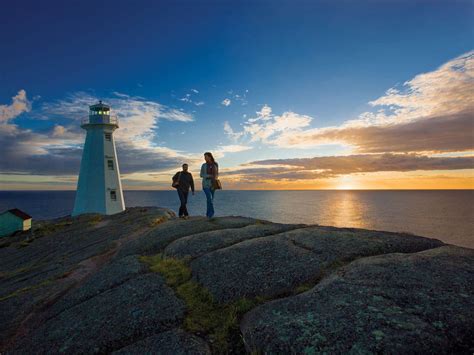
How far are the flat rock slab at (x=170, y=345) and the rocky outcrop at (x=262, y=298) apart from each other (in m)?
0.02

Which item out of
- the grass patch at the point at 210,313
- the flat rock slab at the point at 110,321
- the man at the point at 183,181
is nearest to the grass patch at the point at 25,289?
the flat rock slab at the point at 110,321

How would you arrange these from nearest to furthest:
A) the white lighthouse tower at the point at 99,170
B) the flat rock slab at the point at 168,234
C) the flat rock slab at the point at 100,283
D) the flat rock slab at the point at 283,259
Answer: the flat rock slab at the point at 283,259 → the flat rock slab at the point at 100,283 → the flat rock slab at the point at 168,234 → the white lighthouse tower at the point at 99,170

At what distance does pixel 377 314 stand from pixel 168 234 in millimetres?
9906

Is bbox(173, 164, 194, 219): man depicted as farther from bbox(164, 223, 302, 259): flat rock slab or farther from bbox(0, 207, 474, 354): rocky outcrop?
bbox(0, 207, 474, 354): rocky outcrop

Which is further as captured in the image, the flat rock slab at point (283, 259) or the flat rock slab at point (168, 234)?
the flat rock slab at point (168, 234)

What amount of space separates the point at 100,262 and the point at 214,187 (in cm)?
699

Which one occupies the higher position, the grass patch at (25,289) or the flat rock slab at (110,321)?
the flat rock slab at (110,321)

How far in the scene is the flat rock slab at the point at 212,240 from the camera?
9701 millimetres

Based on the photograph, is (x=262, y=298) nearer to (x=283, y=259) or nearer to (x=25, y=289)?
(x=283, y=259)

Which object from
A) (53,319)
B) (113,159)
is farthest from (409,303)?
(113,159)

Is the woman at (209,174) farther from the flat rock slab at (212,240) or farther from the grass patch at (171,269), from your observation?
the grass patch at (171,269)

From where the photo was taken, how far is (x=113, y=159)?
3675 centimetres

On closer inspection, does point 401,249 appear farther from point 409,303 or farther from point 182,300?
point 182,300

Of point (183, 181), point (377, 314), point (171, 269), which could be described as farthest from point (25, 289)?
point (377, 314)
